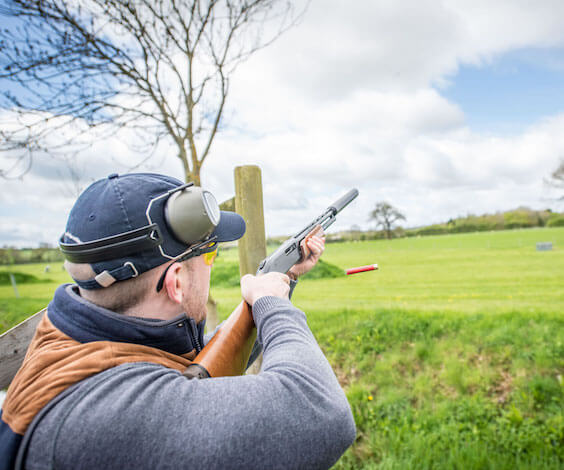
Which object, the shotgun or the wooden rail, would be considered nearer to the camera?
the shotgun

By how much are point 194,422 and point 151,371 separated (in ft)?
0.85

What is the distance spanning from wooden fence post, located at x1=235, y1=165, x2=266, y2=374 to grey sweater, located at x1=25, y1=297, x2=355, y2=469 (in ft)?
6.21

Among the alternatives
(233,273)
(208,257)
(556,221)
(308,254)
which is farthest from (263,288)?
(556,221)

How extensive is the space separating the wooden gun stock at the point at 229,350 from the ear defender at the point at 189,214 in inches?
18.6

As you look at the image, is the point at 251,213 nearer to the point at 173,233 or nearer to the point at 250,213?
the point at 250,213

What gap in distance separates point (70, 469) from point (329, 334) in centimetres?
543

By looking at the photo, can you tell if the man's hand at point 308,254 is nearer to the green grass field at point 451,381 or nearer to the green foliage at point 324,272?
the green grass field at point 451,381

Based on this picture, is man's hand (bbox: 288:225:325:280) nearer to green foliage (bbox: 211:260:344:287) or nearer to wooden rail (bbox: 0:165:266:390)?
wooden rail (bbox: 0:165:266:390)

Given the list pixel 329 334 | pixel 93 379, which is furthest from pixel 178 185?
pixel 329 334

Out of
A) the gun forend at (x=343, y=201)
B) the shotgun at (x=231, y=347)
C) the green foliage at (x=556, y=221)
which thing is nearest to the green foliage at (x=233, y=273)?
the gun forend at (x=343, y=201)

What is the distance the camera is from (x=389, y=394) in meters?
4.46

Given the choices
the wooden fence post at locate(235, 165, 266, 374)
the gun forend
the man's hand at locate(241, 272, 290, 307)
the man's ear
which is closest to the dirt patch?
the gun forend

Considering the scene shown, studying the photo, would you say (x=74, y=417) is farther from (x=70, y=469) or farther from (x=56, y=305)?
(x=56, y=305)

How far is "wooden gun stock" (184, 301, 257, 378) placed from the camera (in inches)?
52.1
